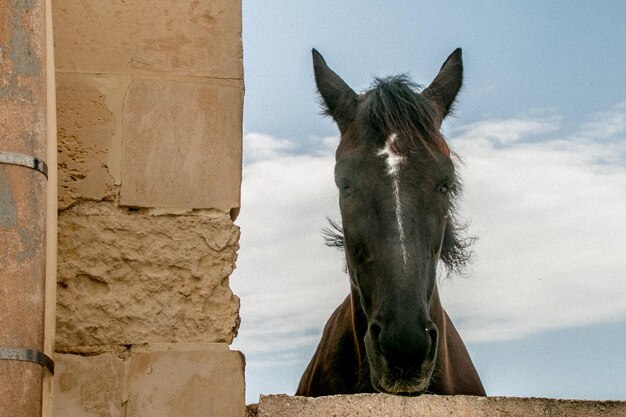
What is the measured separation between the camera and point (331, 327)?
5480 mm

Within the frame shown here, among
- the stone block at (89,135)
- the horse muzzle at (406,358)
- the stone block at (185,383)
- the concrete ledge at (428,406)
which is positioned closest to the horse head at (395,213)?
the horse muzzle at (406,358)

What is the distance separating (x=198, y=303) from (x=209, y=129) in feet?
1.72

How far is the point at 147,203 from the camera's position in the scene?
2.55m

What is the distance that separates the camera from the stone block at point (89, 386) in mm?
2428

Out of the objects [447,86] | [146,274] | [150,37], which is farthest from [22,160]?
[447,86]

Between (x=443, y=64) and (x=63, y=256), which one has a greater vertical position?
(x=443, y=64)

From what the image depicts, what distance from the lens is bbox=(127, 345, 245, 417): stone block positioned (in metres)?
2.44

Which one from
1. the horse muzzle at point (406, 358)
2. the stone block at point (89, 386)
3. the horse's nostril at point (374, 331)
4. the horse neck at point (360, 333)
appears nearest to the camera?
the stone block at point (89, 386)

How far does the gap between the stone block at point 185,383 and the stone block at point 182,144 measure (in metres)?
0.44

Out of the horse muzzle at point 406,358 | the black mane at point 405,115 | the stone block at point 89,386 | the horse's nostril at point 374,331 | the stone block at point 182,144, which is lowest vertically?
the stone block at point 89,386

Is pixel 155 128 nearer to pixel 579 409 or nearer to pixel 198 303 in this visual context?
pixel 198 303

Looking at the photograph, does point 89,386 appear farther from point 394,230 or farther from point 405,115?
point 405,115

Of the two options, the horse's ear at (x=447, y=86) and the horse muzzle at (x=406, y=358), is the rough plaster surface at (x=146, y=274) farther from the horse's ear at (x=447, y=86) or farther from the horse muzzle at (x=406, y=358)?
the horse's ear at (x=447, y=86)

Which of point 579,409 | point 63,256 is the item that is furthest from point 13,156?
point 579,409
